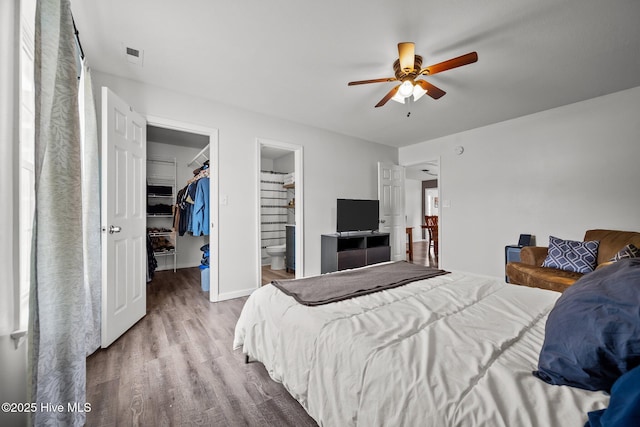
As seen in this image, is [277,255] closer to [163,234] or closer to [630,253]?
[163,234]

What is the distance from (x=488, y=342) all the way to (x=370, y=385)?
0.49 metres

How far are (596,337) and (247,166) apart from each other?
3288mm

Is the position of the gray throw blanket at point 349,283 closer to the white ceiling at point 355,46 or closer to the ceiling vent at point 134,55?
the white ceiling at point 355,46

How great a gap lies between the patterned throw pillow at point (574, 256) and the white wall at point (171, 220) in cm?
516

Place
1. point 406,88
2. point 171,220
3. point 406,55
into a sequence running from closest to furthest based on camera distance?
point 406,55 → point 406,88 → point 171,220

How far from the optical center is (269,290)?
1.69 m

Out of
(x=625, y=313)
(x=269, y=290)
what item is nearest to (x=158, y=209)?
(x=269, y=290)

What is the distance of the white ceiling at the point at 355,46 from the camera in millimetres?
1736

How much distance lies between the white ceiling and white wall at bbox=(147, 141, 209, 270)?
2.32 m

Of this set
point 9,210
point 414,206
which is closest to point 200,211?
point 9,210

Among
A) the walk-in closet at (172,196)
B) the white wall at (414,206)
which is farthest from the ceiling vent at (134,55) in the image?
the white wall at (414,206)

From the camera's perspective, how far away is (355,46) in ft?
6.86

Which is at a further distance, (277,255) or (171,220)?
(171,220)

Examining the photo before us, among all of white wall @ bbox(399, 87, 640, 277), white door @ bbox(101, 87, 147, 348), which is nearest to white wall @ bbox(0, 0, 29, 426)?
white door @ bbox(101, 87, 147, 348)
